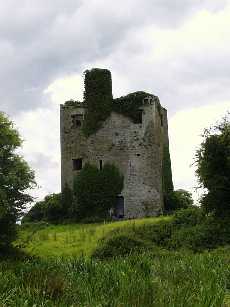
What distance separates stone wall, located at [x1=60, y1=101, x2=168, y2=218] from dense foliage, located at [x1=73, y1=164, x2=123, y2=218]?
0.75 metres

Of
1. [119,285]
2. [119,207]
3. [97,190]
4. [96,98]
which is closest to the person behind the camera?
[119,285]

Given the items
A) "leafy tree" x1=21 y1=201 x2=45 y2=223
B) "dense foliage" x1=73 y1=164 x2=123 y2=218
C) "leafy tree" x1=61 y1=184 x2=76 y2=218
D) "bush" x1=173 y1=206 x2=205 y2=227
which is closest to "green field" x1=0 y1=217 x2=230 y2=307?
"bush" x1=173 y1=206 x2=205 y2=227

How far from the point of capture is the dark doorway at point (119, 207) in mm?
45750

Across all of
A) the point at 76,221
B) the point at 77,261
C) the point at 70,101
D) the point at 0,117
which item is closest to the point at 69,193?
the point at 76,221

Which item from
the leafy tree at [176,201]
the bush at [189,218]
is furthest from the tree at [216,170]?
the leafy tree at [176,201]

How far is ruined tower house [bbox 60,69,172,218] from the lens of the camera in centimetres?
4591

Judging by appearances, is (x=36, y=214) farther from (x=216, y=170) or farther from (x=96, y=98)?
(x=216, y=170)

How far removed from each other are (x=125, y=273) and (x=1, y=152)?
2037cm

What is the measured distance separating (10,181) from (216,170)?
1059cm

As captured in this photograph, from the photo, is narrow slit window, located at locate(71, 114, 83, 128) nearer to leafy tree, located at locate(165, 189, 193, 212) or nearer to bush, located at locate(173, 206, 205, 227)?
leafy tree, located at locate(165, 189, 193, 212)

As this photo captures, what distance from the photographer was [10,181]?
29.7 metres

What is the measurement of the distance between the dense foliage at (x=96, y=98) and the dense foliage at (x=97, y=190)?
379 centimetres

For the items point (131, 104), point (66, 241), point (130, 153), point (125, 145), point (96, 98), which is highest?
point (96, 98)

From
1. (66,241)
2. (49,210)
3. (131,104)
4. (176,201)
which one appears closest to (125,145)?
(131,104)
